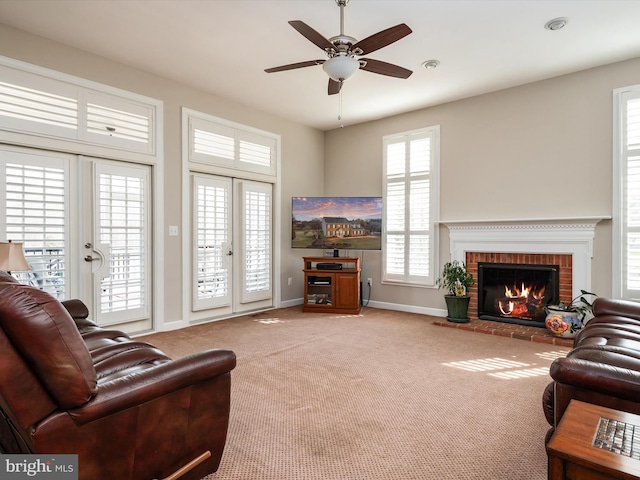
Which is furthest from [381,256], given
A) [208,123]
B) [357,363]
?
[208,123]

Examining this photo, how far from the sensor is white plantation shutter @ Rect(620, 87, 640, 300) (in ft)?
12.9

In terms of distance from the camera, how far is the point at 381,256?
5.93 meters

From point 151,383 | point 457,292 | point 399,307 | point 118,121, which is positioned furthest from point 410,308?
Answer: point 151,383

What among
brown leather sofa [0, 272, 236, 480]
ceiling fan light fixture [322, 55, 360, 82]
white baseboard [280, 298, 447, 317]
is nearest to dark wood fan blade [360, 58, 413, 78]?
ceiling fan light fixture [322, 55, 360, 82]

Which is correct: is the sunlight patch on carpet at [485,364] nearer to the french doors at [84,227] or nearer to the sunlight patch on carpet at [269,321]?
the sunlight patch on carpet at [269,321]

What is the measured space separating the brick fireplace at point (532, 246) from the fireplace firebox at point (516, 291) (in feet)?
0.23

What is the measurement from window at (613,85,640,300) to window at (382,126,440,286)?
2.01 meters

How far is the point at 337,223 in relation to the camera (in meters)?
5.62

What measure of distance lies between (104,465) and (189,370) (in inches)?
16.2

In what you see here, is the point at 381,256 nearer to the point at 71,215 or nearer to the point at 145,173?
the point at 145,173

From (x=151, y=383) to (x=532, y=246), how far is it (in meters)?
4.51

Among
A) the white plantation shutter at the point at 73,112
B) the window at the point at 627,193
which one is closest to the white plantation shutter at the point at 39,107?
the white plantation shutter at the point at 73,112

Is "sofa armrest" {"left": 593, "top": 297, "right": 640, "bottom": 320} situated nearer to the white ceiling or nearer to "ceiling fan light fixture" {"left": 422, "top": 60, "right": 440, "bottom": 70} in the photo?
the white ceiling

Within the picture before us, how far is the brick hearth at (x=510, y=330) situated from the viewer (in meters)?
4.00
